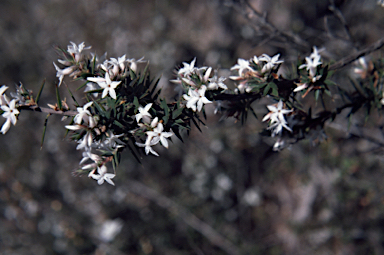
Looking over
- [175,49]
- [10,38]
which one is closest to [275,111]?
[175,49]

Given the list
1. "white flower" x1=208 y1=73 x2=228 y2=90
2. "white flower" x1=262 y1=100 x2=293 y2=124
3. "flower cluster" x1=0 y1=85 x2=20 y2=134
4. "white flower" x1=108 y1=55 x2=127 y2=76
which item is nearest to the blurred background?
"white flower" x1=262 y1=100 x2=293 y2=124

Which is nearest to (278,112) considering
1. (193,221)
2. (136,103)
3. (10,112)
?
(136,103)

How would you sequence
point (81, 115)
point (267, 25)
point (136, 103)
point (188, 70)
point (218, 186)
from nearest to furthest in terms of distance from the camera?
point (81, 115) → point (136, 103) → point (188, 70) → point (267, 25) → point (218, 186)

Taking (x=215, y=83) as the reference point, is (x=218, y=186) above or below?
above

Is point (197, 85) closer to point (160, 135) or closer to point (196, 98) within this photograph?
point (196, 98)

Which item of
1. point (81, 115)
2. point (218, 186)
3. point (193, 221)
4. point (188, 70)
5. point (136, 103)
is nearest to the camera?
point (81, 115)

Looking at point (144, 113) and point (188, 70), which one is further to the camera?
point (188, 70)

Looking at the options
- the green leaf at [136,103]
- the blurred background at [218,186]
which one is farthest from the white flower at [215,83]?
the blurred background at [218,186]

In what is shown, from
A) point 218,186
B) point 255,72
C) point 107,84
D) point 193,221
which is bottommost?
point 107,84

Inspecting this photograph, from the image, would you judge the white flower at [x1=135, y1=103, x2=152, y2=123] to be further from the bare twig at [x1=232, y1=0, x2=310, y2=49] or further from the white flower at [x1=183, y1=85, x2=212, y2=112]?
the bare twig at [x1=232, y1=0, x2=310, y2=49]
